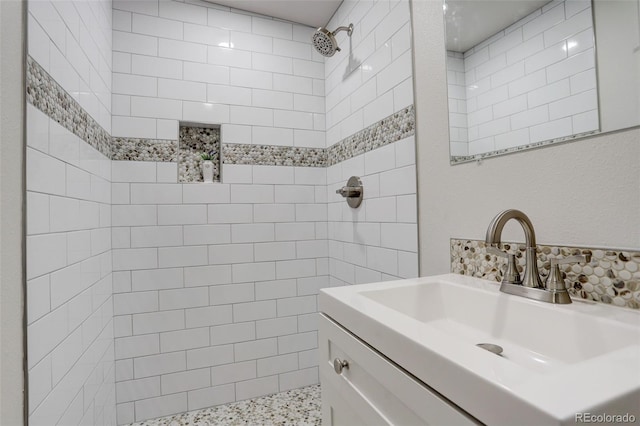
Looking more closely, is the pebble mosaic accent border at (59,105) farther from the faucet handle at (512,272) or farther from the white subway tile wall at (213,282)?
the faucet handle at (512,272)

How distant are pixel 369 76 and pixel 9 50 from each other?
4.72 ft

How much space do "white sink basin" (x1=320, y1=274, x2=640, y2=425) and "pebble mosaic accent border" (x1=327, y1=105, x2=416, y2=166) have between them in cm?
71

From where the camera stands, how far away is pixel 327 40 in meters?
1.84

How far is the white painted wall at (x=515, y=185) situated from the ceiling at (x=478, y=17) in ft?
0.18

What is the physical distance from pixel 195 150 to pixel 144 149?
0.29 meters

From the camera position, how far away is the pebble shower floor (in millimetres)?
1768

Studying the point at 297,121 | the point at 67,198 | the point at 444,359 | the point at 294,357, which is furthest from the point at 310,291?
the point at 444,359

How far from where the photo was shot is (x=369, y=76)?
1.70 metres

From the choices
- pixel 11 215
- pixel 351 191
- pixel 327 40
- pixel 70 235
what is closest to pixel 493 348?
pixel 351 191

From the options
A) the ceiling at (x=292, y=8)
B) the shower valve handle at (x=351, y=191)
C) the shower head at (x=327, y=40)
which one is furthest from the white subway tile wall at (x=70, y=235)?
the shower valve handle at (x=351, y=191)

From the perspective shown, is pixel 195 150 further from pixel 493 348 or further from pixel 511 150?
pixel 493 348

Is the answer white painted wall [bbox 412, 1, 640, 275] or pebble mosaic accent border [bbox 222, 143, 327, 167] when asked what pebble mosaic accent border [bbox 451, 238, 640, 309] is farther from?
pebble mosaic accent border [bbox 222, 143, 327, 167]

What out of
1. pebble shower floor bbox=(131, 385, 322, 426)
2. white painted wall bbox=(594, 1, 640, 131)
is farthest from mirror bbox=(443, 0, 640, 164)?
pebble shower floor bbox=(131, 385, 322, 426)

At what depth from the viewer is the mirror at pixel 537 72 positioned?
0.72 metres
